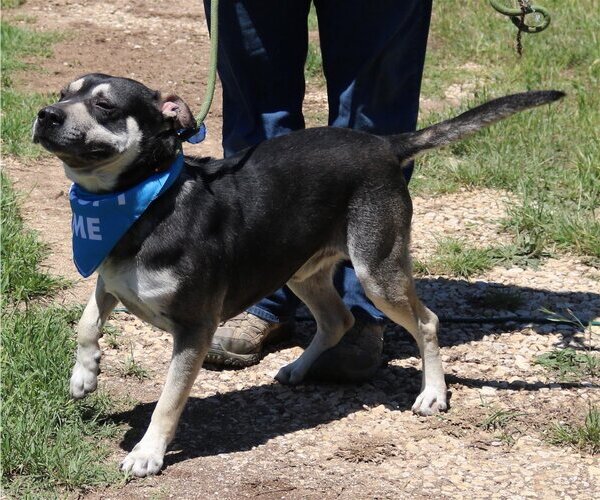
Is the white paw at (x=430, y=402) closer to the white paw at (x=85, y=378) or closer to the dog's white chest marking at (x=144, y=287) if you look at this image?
the dog's white chest marking at (x=144, y=287)

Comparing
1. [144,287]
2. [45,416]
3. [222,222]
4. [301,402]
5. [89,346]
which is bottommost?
[301,402]

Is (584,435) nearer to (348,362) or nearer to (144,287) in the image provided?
(348,362)

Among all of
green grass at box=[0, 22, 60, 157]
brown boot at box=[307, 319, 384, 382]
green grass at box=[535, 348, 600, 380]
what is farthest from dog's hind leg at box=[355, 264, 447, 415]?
green grass at box=[0, 22, 60, 157]

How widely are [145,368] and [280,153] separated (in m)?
1.24

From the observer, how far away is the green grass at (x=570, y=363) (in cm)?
475

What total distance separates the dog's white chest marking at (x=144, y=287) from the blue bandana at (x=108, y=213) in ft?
0.26

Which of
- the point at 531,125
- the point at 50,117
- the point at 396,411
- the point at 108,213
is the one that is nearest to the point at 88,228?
the point at 108,213

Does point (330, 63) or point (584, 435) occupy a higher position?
point (330, 63)

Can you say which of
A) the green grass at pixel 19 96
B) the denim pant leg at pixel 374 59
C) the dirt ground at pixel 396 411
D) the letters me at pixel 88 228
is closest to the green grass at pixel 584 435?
the dirt ground at pixel 396 411

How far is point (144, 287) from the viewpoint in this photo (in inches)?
152

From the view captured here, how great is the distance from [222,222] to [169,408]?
2.41 feet

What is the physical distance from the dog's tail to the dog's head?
0.97 metres

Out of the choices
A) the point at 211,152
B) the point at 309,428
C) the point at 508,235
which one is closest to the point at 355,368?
the point at 309,428

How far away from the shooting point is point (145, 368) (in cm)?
475
